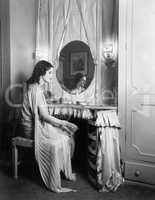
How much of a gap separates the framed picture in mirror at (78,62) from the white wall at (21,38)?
0.68 metres

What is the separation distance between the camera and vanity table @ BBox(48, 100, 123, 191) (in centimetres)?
225

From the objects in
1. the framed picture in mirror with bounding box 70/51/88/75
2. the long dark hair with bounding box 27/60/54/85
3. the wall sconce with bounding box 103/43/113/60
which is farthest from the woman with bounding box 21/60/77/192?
the wall sconce with bounding box 103/43/113/60

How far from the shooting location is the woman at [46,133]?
2227 mm

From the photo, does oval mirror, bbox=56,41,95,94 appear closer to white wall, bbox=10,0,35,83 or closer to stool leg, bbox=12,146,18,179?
white wall, bbox=10,0,35,83

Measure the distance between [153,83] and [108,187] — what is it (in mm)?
1136

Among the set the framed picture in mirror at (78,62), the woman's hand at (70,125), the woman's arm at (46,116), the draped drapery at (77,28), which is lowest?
the woman's hand at (70,125)

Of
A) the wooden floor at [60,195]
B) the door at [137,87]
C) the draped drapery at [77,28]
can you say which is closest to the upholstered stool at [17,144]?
the wooden floor at [60,195]

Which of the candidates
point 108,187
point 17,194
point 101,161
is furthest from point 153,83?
point 17,194

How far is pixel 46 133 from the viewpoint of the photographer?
239 cm

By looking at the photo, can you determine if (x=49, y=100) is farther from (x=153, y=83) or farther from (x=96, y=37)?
(x=153, y=83)

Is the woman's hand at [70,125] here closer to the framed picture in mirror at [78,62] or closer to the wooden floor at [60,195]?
the wooden floor at [60,195]

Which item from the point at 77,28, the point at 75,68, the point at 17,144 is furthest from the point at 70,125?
the point at 77,28

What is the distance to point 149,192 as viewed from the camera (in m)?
2.21

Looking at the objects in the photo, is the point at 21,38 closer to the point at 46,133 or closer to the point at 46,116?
the point at 46,116
